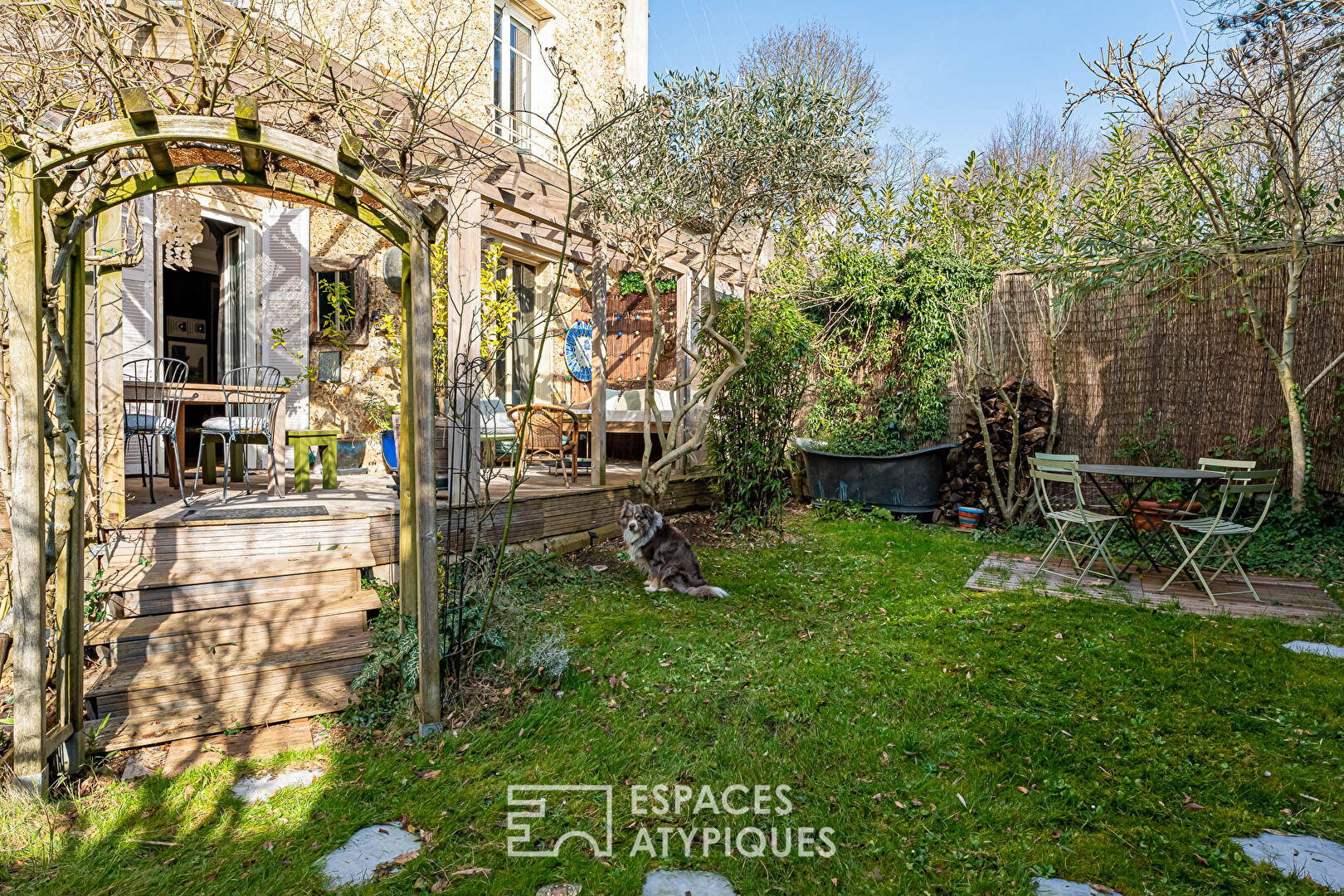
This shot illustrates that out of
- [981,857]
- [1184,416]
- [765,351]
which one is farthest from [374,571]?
[1184,416]

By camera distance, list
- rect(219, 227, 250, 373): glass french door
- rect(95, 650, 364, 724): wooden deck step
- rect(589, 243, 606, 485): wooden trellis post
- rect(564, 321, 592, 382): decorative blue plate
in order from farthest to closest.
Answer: rect(564, 321, 592, 382): decorative blue plate, rect(219, 227, 250, 373): glass french door, rect(589, 243, 606, 485): wooden trellis post, rect(95, 650, 364, 724): wooden deck step

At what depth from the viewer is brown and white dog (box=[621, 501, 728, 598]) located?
4.59m

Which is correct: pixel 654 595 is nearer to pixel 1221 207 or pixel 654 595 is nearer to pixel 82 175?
pixel 82 175

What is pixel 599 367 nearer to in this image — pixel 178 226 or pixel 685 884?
pixel 178 226

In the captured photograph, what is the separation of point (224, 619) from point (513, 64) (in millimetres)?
7257

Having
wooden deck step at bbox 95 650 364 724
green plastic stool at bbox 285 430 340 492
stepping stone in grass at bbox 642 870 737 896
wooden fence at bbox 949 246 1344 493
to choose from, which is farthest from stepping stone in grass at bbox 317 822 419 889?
wooden fence at bbox 949 246 1344 493

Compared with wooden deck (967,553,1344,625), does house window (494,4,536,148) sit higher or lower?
higher

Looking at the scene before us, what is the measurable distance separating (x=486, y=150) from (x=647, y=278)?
160cm

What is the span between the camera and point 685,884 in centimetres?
202

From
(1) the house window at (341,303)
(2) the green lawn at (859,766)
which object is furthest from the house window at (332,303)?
(2) the green lawn at (859,766)

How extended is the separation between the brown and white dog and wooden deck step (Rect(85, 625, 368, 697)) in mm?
1855

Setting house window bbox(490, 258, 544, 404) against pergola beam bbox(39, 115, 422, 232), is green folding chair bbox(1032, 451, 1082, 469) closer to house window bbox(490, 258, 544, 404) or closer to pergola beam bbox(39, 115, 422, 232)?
Answer: pergola beam bbox(39, 115, 422, 232)

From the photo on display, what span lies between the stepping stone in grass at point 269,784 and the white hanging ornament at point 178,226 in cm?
409

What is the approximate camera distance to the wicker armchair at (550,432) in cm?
576
